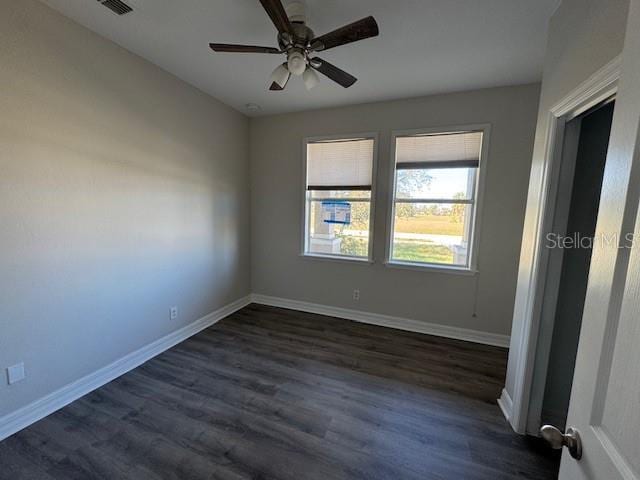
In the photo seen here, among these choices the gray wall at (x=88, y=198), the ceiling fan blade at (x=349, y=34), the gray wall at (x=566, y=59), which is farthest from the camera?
the gray wall at (x=88, y=198)

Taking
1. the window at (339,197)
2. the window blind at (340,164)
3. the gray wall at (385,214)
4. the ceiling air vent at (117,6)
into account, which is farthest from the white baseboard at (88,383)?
the ceiling air vent at (117,6)

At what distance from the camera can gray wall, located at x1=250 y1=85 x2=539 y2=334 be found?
2811 mm

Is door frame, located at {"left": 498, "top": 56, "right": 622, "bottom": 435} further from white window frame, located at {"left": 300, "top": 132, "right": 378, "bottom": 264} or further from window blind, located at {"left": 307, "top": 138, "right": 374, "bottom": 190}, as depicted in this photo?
window blind, located at {"left": 307, "top": 138, "right": 374, "bottom": 190}

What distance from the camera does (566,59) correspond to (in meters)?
1.51

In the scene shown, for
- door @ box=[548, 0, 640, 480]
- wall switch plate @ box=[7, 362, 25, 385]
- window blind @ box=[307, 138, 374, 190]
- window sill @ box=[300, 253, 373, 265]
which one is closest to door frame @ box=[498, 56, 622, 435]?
door @ box=[548, 0, 640, 480]

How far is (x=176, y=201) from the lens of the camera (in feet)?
9.24

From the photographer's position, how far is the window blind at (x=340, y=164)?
11.1 ft

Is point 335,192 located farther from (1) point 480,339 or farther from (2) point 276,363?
(1) point 480,339

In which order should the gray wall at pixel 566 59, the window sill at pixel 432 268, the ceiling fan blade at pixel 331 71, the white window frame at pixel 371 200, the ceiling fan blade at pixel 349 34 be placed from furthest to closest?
the white window frame at pixel 371 200
the window sill at pixel 432 268
the ceiling fan blade at pixel 331 71
the ceiling fan blade at pixel 349 34
the gray wall at pixel 566 59

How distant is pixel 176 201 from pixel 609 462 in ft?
10.4

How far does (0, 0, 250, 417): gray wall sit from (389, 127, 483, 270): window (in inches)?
90.3

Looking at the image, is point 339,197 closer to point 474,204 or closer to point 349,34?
point 474,204

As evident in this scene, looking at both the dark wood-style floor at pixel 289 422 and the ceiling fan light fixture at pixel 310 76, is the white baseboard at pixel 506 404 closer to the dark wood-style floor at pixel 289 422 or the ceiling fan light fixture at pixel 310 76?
the dark wood-style floor at pixel 289 422

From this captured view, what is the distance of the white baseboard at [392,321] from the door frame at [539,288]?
3.87 feet
